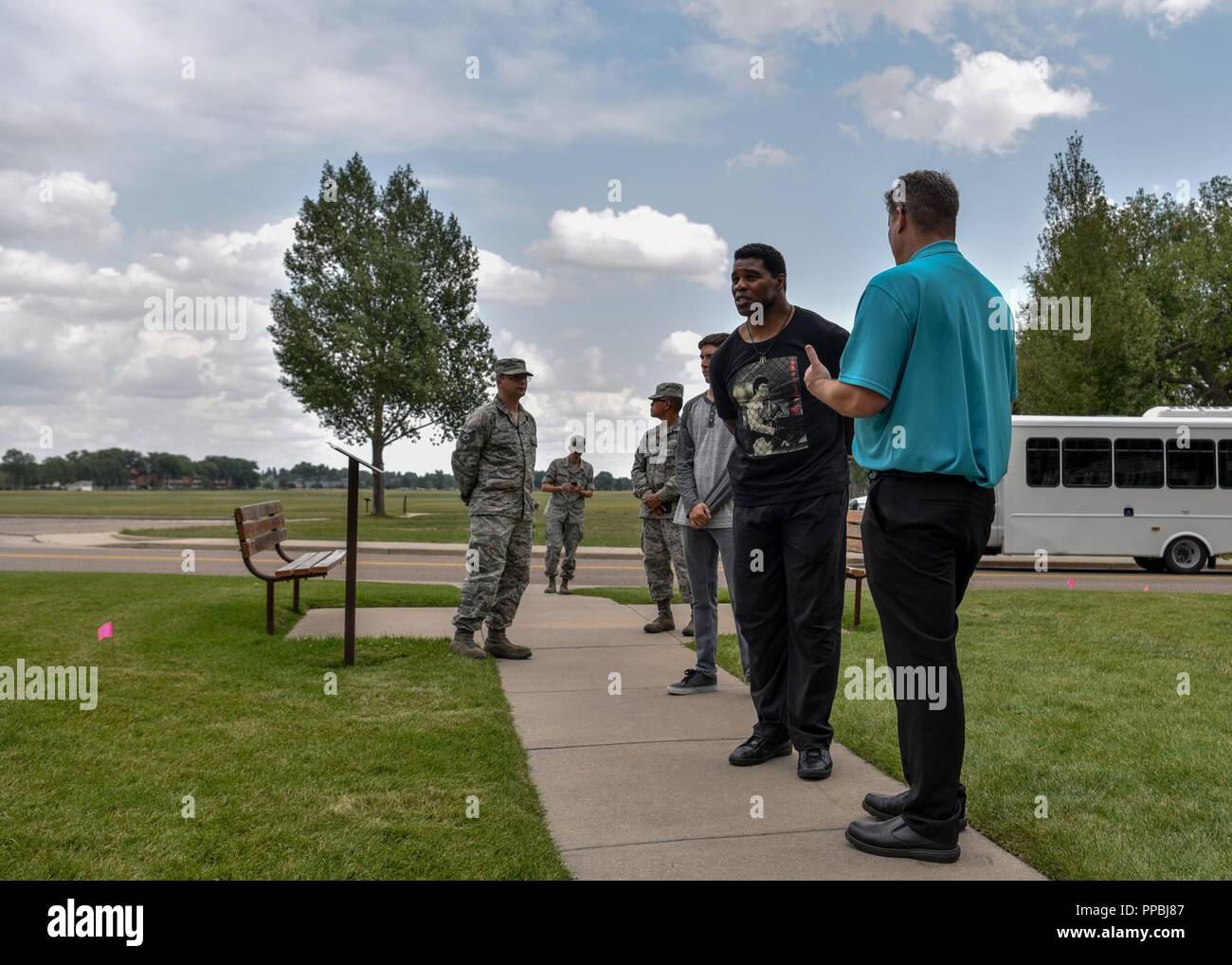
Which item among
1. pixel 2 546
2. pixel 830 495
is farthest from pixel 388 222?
pixel 830 495

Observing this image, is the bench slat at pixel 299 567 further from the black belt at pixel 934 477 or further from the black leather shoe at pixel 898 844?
the black belt at pixel 934 477

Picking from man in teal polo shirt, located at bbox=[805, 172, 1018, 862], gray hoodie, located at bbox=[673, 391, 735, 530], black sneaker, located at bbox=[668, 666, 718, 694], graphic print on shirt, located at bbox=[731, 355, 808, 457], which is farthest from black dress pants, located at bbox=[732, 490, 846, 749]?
black sneaker, located at bbox=[668, 666, 718, 694]

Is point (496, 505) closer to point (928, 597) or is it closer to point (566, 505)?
point (928, 597)

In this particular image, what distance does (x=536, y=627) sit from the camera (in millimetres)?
8836

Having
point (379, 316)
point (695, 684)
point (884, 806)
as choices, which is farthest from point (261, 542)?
point (379, 316)

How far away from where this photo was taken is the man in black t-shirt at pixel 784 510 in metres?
4.15

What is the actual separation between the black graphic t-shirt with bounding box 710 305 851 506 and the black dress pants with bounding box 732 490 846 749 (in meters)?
0.08

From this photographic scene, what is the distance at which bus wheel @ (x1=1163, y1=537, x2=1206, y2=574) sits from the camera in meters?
18.2

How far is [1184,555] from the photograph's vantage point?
1834 centimetres

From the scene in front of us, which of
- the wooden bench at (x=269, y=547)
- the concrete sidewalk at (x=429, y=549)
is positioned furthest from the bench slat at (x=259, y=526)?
the concrete sidewalk at (x=429, y=549)

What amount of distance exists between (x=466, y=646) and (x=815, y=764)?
11.2ft

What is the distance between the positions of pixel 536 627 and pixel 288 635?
2159 mm

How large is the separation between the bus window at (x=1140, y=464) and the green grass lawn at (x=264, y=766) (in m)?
15.4

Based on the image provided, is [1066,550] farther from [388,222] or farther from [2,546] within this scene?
[388,222]
